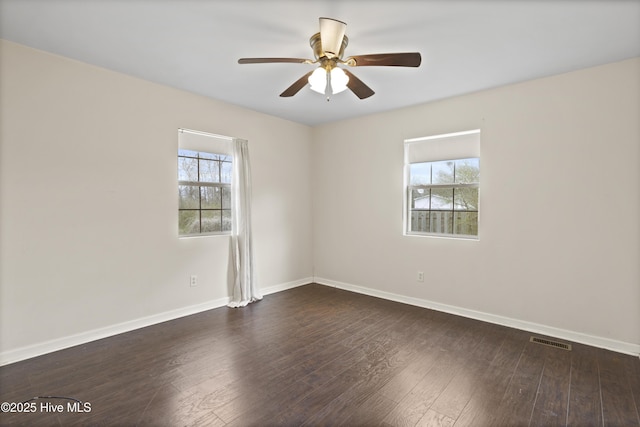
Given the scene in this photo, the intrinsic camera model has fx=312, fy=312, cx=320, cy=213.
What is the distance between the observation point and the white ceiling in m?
2.08

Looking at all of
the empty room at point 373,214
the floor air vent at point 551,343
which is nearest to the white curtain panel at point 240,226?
the empty room at point 373,214

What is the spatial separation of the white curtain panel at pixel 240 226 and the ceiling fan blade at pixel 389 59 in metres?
2.31

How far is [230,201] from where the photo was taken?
425 cm

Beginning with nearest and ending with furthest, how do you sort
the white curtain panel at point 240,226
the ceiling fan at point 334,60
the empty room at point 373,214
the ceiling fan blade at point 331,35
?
1. the ceiling fan blade at point 331,35
2. the ceiling fan at point 334,60
3. the empty room at point 373,214
4. the white curtain panel at point 240,226

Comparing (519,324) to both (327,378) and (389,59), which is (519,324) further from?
(389,59)

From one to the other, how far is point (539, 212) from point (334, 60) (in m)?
2.58

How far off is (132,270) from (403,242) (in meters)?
3.24

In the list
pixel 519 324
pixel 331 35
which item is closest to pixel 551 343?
pixel 519 324

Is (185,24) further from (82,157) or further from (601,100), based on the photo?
(601,100)

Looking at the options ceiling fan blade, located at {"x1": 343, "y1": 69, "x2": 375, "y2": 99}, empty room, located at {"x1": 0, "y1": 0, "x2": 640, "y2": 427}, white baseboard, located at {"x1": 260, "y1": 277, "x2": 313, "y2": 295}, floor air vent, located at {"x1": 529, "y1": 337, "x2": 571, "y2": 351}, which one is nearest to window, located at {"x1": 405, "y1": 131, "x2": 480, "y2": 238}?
empty room, located at {"x1": 0, "y1": 0, "x2": 640, "y2": 427}

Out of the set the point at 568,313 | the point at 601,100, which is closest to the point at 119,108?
the point at 601,100

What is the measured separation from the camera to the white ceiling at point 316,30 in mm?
2082

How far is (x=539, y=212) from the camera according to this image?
3.20 meters

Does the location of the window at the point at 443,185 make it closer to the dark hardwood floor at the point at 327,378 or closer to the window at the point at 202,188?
the dark hardwood floor at the point at 327,378
